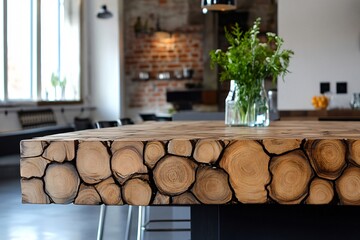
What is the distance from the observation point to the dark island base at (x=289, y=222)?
2.34 metres

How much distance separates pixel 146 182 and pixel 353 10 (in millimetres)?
5560

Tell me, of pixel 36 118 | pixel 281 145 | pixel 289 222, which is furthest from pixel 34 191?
pixel 36 118

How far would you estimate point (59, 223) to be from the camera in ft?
17.7

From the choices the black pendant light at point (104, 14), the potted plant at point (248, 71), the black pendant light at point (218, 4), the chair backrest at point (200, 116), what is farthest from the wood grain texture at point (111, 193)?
the black pendant light at point (104, 14)

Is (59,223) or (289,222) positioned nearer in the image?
(289,222)

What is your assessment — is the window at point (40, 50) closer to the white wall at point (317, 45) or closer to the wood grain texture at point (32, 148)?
the white wall at point (317, 45)

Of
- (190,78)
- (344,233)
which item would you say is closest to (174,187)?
(344,233)

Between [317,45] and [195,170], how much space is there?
5.29m

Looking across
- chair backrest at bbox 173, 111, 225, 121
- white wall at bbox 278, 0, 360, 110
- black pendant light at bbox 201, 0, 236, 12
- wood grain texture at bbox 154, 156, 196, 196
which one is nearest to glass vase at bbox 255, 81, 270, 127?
wood grain texture at bbox 154, 156, 196, 196

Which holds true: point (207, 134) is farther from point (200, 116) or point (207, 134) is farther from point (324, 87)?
point (324, 87)

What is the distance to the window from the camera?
986cm

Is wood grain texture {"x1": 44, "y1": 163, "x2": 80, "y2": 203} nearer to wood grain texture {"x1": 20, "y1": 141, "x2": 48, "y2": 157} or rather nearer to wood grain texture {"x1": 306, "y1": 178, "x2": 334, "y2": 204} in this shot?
wood grain texture {"x1": 20, "y1": 141, "x2": 48, "y2": 157}

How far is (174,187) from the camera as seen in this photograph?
2.03 metres

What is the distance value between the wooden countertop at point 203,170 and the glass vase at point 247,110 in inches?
51.8
